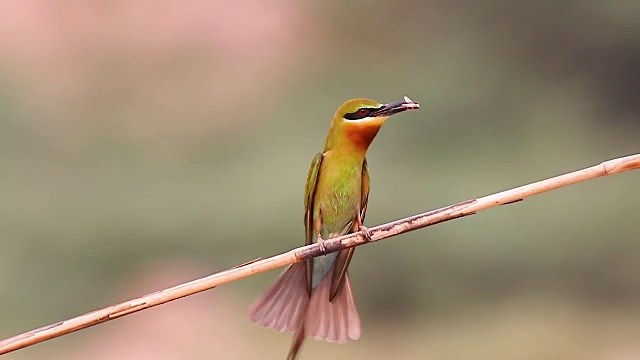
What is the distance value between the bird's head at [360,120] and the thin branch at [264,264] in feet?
0.54

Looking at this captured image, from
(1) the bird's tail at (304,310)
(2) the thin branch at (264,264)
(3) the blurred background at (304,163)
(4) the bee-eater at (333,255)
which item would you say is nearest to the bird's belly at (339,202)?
(4) the bee-eater at (333,255)

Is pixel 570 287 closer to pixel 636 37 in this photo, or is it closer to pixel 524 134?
pixel 524 134

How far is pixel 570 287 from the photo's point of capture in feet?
13.3

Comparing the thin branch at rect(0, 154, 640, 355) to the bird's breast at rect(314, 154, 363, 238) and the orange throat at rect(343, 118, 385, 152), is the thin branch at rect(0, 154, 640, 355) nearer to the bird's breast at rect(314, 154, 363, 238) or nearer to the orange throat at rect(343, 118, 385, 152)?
the orange throat at rect(343, 118, 385, 152)

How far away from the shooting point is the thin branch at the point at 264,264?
105 cm

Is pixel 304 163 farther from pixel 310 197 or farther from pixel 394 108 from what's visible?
pixel 394 108

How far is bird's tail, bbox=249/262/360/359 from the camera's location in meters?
1.48

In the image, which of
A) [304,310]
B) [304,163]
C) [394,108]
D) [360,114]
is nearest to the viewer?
[394,108]

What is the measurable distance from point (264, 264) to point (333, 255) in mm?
592

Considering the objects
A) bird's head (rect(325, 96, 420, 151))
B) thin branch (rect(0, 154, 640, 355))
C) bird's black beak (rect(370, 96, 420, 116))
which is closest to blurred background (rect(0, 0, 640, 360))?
bird's head (rect(325, 96, 420, 151))

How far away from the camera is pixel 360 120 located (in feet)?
4.45

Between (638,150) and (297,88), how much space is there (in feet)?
5.42

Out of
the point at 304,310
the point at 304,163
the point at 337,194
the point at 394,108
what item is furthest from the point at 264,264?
the point at 304,163

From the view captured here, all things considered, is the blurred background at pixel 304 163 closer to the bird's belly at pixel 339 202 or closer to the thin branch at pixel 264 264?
the bird's belly at pixel 339 202
